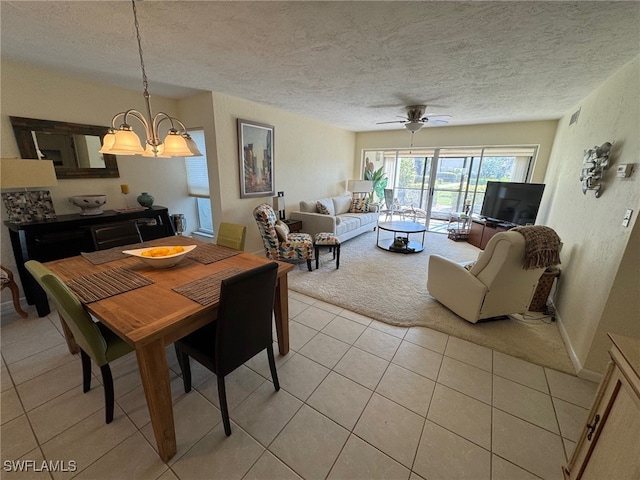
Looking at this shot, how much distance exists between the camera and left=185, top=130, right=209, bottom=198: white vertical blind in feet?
12.8

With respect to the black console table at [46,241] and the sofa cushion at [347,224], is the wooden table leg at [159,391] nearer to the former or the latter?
the black console table at [46,241]

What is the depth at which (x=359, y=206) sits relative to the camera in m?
6.03

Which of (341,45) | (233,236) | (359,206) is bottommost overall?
(359,206)

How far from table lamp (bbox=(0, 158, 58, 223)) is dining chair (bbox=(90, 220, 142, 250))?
64cm

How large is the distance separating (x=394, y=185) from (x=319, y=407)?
6.45m

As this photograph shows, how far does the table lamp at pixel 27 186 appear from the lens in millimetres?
2182

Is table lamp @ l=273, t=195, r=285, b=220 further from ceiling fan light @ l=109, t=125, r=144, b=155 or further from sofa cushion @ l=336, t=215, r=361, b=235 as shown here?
ceiling fan light @ l=109, t=125, r=144, b=155

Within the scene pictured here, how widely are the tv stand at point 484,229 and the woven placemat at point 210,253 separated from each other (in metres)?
4.54

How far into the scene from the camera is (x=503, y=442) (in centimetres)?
144

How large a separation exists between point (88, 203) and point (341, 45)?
10.2 ft

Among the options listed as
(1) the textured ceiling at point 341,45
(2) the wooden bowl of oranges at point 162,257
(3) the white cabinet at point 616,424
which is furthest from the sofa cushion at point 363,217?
(3) the white cabinet at point 616,424

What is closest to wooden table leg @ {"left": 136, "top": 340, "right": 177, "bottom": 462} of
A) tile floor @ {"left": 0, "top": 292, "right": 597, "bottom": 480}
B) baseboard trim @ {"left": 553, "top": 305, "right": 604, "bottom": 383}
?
tile floor @ {"left": 0, "top": 292, "right": 597, "bottom": 480}

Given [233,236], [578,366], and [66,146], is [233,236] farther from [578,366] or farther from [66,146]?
[578,366]

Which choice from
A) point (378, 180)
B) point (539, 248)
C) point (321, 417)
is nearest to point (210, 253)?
point (321, 417)
